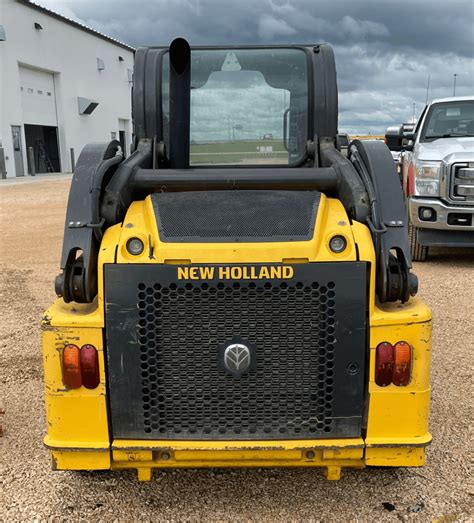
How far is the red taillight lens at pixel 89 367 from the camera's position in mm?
2619

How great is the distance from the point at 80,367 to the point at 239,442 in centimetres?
78

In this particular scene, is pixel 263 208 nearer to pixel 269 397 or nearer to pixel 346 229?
pixel 346 229

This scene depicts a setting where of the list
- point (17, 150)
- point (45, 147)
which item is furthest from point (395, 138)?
point (45, 147)

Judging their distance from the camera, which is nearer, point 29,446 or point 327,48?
point 29,446

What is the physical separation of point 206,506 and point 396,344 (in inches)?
47.8

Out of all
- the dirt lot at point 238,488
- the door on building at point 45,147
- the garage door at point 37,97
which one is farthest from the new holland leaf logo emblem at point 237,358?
the door on building at point 45,147

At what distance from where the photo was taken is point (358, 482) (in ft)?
10.1

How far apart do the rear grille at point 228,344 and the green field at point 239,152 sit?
1684mm

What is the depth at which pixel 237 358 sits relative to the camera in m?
2.63

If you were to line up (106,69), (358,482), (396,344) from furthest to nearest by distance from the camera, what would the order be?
(106,69), (358,482), (396,344)

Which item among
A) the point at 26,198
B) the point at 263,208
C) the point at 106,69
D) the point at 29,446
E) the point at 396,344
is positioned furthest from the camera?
the point at 106,69

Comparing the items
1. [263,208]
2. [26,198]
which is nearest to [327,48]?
[263,208]

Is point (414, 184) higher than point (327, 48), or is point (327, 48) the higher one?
point (327, 48)

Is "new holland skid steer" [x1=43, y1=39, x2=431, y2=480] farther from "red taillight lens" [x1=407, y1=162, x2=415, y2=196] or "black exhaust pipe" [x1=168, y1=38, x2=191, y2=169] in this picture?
"red taillight lens" [x1=407, y1=162, x2=415, y2=196]
